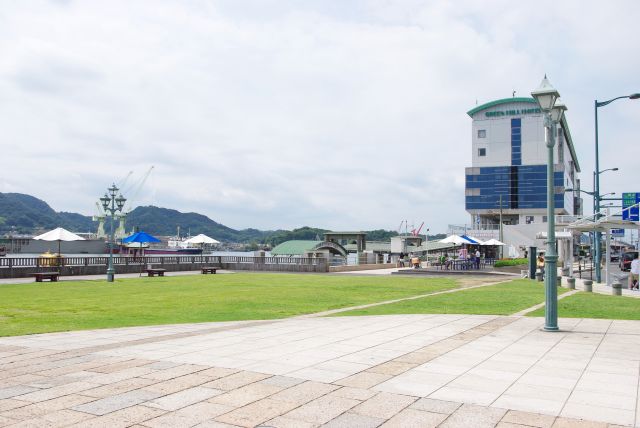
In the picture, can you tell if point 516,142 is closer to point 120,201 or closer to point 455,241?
point 455,241

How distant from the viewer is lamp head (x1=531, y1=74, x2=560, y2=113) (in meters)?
11.9

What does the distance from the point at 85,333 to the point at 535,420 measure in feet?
28.3

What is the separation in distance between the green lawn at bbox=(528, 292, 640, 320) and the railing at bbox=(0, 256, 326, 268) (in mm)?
26007

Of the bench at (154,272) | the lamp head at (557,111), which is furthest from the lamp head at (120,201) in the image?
the lamp head at (557,111)

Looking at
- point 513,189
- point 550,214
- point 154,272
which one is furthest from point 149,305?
point 513,189

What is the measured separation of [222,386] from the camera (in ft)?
21.5

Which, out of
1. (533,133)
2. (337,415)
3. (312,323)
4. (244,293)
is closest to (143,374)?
(337,415)

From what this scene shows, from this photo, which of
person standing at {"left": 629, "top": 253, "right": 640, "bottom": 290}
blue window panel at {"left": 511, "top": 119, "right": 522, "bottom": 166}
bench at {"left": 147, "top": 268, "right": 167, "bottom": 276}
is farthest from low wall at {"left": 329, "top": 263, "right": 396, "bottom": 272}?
blue window panel at {"left": 511, "top": 119, "right": 522, "bottom": 166}

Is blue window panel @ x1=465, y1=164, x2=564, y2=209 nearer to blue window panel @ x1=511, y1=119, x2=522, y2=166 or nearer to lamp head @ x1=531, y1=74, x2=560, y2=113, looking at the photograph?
blue window panel @ x1=511, y1=119, x2=522, y2=166

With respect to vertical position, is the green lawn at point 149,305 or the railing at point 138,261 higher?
the railing at point 138,261

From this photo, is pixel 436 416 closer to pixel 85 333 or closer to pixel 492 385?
pixel 492 385

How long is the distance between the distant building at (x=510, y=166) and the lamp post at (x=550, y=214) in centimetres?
9829

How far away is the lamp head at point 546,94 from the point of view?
11.9m

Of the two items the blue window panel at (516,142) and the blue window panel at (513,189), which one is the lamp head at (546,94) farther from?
the blue window panel at (516,142)
